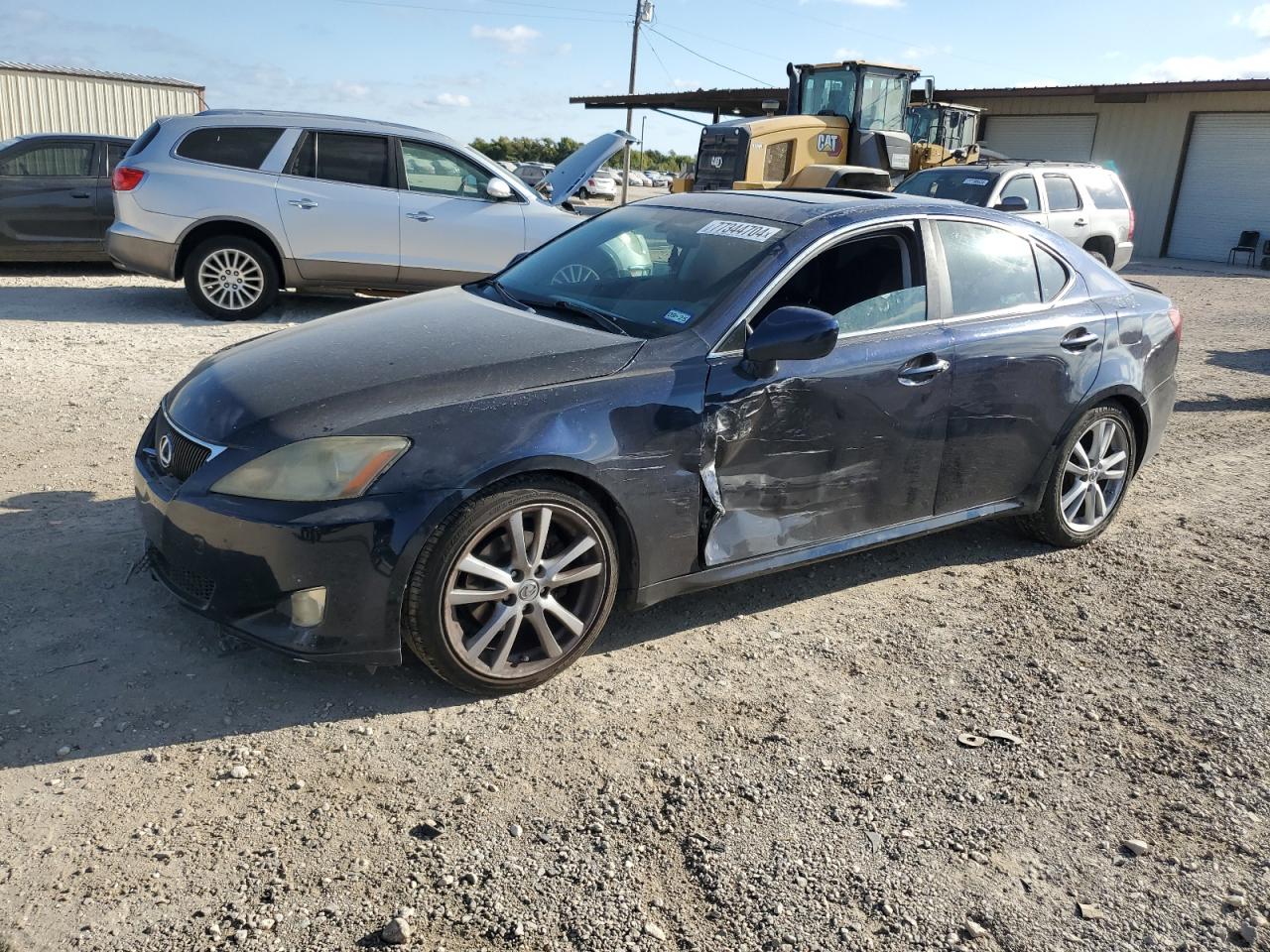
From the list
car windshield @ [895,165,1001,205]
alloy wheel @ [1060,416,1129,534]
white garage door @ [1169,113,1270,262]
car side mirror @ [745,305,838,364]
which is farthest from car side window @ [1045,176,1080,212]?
white garage door @ [1169,113,1270,262]

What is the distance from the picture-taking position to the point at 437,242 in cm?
981

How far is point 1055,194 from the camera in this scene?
42.6ft

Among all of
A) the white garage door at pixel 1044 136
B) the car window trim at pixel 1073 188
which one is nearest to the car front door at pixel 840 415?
the car window trim at pixel 1073 188

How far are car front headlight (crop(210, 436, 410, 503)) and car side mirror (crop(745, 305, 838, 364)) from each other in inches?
50.5

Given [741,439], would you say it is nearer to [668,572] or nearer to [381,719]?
[668,572]

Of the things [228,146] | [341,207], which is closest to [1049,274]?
[341,207]

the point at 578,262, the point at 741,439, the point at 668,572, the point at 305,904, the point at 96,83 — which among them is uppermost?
the point at 96,83

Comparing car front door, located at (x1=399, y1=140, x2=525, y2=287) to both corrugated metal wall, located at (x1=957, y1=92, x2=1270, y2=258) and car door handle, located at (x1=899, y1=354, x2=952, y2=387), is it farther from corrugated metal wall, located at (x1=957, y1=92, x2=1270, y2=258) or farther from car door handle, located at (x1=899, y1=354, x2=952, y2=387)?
corrugated metal wall, located at (x1=957, y1=92, x2=1270, y2=258)

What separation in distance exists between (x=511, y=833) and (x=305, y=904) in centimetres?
55

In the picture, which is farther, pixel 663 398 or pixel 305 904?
pixel 663 398

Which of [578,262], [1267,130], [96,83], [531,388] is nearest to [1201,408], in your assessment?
[578,262]

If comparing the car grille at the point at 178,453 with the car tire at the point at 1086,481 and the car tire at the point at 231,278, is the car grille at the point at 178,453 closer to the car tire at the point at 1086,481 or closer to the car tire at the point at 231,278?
the car tire at the point at 1086,481

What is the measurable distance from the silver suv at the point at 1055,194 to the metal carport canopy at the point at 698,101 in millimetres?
20551

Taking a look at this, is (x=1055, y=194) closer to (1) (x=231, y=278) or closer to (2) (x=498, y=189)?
(2) (x=498, y=189)
